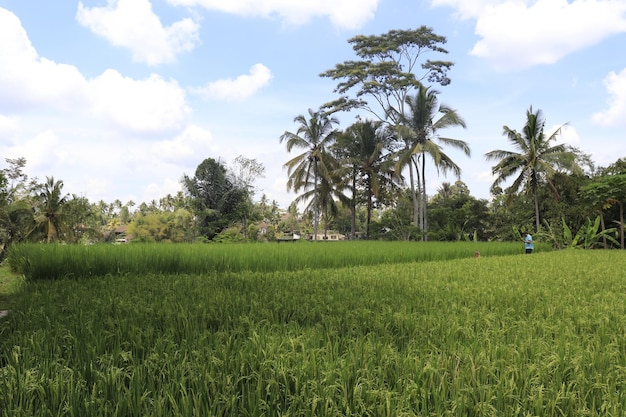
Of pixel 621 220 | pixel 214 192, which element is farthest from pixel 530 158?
pixel 214 192

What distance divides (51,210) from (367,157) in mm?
18002

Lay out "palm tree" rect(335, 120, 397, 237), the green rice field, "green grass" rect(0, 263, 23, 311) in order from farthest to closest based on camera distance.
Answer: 1. "palm tree" rect(335, 120, 397, 237)
2. "green grass" rect(0, 263, 23, 311)
3. the green rice field

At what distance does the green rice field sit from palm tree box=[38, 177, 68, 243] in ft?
57.7

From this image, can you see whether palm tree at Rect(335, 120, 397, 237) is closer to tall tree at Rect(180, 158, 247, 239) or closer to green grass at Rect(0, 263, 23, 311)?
tall tree at Rect(180, 158, 247, 239)

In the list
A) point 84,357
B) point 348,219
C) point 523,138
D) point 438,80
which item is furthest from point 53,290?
point 348,219

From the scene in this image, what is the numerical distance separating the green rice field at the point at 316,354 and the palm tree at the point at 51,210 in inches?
692

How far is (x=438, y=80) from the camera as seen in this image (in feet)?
90.3

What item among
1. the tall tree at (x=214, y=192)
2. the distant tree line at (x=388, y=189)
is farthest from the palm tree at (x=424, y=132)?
the tall tree at (x=214, y=192)

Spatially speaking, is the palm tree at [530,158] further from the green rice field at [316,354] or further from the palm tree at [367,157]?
the green rice field at [316,354]

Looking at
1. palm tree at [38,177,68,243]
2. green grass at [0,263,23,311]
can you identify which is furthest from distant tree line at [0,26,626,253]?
green grass at [0,263,23,311]

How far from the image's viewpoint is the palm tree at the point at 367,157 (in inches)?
1019

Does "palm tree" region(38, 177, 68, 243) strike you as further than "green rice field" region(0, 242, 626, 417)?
Yes

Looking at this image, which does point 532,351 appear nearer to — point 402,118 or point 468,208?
point 402,118

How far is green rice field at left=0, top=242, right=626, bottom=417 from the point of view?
1.74 meters
